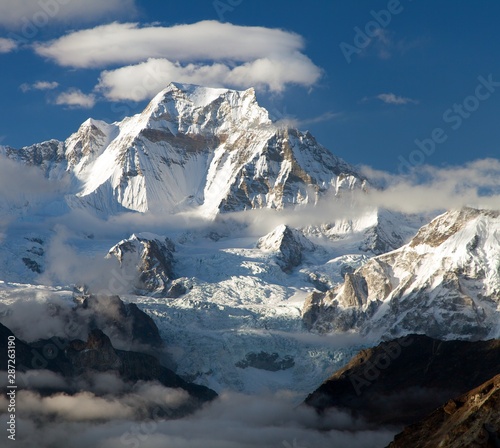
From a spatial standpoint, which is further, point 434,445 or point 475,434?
point 434,445

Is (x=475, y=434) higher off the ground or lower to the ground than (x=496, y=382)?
lower

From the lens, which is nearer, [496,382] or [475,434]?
[475,434]
